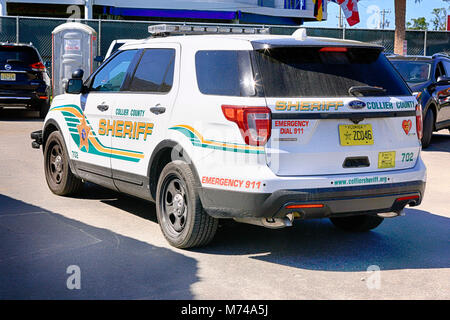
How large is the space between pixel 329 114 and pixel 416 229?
2.19 meters

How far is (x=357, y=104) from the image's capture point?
18.0 ft

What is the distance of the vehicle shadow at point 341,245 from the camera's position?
5.68m

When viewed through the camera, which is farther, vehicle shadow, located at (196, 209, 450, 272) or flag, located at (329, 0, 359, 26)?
flag, located at (329, 0, 359, 26)

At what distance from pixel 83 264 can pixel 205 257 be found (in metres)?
0.98

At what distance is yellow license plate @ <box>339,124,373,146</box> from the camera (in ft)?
17.9

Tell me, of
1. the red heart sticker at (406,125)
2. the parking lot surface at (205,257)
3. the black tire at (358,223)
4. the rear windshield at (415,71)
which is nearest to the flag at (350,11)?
the rear windshield at (415,71)

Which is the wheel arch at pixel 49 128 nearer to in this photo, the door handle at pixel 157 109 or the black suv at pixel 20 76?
the door handle at pixel 157 109

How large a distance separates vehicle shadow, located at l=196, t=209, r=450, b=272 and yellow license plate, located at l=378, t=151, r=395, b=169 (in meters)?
0.78

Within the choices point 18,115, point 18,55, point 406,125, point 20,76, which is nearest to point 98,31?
point 18,115

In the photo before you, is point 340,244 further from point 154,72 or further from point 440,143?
point 440,143

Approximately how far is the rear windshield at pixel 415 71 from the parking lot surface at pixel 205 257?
6.74 m

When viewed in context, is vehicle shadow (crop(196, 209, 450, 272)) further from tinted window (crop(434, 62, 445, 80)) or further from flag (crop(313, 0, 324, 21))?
flag (crop(313, 0, 324, 21))

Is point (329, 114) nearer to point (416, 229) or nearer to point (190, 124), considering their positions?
point (190, 124)

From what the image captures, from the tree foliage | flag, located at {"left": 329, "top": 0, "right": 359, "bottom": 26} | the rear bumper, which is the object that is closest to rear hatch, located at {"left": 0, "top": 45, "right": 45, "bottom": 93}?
the rear bumper
